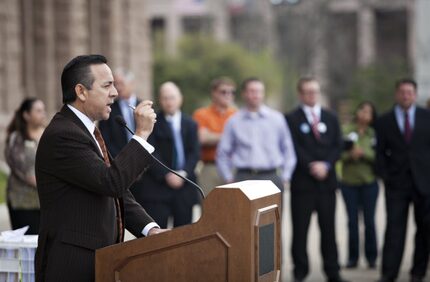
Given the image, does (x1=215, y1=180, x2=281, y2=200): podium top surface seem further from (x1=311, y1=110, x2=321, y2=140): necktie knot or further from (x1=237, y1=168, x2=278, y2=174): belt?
(x1=311, y1=110, x2=321, y2=140): necktie knot

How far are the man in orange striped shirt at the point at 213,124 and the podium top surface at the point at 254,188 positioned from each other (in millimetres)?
7433

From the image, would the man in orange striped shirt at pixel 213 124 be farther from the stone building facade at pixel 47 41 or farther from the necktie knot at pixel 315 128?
the stone building facade at pixel 47 41

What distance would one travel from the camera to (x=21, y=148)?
34.5ft

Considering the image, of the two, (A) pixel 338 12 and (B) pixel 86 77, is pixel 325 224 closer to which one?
(B) pixel 86 77

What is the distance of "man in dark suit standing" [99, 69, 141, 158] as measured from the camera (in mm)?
11141

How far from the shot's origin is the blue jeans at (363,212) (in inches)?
526

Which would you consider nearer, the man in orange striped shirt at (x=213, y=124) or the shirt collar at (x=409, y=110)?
the shirt collar at (x=409, y=110)

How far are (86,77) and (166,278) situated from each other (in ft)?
3.87

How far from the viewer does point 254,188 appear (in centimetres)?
567

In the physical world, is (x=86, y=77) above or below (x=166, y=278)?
above

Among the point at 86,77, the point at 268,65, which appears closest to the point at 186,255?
the point at 86,77

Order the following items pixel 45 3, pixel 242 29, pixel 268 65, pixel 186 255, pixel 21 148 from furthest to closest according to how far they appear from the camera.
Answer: pixel 242 29
pixel 268 65
pixel 45 3
pixel 21 148
pixel 186 255

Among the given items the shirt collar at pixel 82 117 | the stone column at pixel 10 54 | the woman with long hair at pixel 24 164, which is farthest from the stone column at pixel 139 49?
the shirt collar at pixel 82 117

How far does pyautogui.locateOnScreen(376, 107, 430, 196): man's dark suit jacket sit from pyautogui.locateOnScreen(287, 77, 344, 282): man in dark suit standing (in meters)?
0.63
